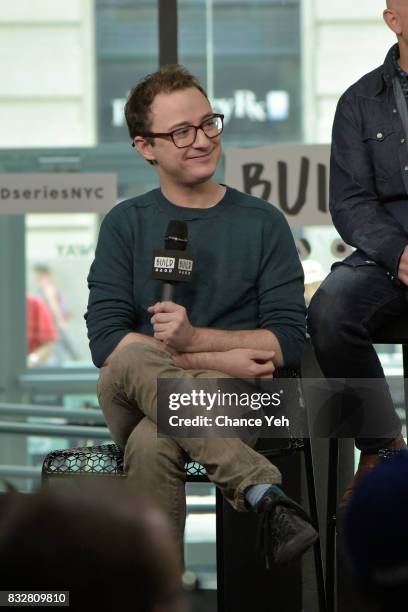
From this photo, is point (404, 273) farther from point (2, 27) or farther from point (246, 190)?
point (2, 27)

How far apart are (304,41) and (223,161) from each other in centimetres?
62

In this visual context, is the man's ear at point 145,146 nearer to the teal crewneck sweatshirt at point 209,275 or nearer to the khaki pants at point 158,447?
the teal crewneck sweatshirt at point 209,275

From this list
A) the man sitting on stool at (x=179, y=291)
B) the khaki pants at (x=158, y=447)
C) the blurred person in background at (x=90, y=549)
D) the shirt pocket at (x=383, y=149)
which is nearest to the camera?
the blurred person in background at (x=90, y=549)

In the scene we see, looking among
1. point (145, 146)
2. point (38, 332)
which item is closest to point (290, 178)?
point (38, 332)

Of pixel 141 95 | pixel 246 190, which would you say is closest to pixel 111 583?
pixel 141 95

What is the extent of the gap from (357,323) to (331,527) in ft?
1.60

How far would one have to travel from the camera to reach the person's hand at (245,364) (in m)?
2.68

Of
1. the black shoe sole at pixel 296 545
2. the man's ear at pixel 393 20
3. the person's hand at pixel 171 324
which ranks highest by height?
the man's ear at pixel 393 20

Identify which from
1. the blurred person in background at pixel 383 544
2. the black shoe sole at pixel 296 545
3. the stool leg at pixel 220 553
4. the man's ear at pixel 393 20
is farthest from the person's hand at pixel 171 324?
the blurred person in background at pixel 383 544

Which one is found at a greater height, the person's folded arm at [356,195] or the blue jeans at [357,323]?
the person's folded arm at [356,195]

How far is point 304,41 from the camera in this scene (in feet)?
15.7

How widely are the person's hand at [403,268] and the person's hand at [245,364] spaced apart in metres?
0.38

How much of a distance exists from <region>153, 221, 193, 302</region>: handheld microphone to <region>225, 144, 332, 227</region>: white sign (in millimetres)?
1778

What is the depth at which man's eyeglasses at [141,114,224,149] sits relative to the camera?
2896 mm
